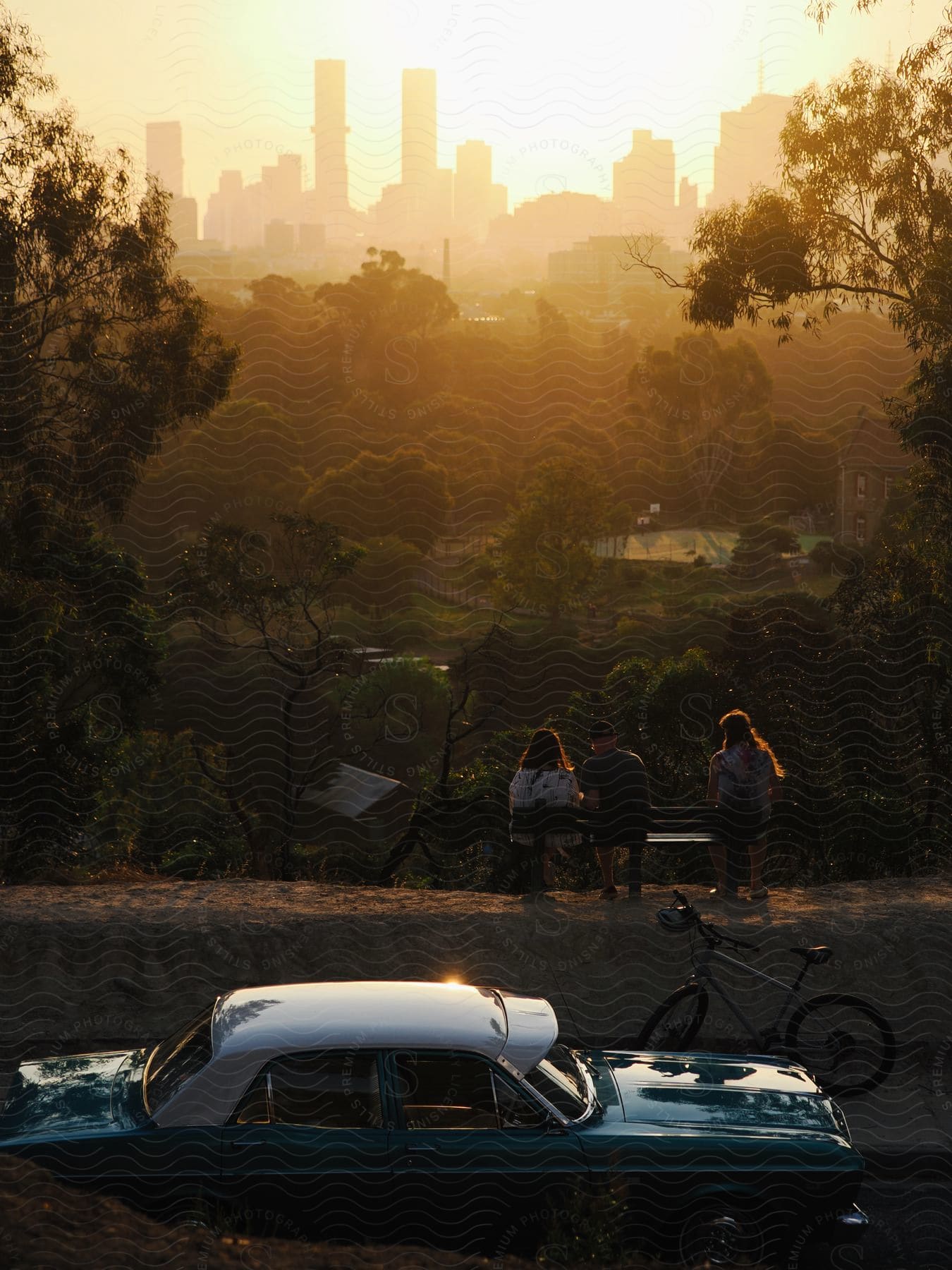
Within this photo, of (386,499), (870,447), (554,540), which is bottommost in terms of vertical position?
(554,540)

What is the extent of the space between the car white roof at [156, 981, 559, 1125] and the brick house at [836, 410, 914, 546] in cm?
3126

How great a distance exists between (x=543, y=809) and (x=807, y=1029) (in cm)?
222

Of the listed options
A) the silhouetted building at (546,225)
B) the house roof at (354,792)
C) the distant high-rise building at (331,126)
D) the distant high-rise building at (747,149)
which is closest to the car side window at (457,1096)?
the distant high-rise building at (331,126)

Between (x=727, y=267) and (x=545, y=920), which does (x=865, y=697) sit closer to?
(x=727, y=267)

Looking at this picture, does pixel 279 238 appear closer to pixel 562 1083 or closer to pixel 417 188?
pixel 417 188

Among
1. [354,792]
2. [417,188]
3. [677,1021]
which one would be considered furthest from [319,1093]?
Answer: [417,188]

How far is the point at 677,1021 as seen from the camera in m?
6.16

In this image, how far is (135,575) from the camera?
48.6 ft

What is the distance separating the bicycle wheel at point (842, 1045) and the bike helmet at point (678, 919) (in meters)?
0.64

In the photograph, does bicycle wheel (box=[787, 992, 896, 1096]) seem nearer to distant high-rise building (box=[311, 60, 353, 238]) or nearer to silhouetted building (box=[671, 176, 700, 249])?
distant high-rise building (box=[311, 60, 353, 238])

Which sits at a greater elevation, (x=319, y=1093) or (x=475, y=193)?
(x=475, y=193)

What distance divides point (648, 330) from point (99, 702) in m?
41.4

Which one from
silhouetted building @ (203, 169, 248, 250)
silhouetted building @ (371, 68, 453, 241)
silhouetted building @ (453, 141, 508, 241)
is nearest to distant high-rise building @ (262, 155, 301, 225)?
silhouetted building @ (371, 68, 453, 241)

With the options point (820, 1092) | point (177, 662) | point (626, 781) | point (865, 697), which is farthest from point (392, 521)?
point (820, 1092)
